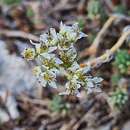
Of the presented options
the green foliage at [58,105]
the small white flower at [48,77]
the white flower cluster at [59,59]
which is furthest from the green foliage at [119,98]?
the small white flower at [48,77]

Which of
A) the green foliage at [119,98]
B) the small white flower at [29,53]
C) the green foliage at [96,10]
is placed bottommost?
the small white flower at [29,53]

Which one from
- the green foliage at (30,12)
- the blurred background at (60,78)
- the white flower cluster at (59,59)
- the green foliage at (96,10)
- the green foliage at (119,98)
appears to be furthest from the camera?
the green foliage at (30,12)

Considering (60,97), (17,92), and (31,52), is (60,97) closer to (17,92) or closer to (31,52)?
(17,92)

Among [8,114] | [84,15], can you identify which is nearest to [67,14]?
[84,15]

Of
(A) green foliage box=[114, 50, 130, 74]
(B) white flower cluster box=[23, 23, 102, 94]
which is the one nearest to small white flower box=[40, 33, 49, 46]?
(B) white flower cluster box=[23, 23, 102, 94]

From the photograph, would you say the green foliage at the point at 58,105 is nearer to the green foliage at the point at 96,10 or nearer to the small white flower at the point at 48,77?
the green foliage at the point at 96,10

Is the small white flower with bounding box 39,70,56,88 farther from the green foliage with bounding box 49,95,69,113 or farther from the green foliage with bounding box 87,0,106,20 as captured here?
the green foliage with bounding box 87,0,106,20

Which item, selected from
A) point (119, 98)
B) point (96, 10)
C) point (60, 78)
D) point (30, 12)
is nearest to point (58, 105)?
point (60, 78)

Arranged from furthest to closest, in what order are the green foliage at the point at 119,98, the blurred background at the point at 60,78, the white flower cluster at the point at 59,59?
the blurred background at the point at 60,78, the green foliage at the point at 119,98, the white flower cluster at the point at 59,59
